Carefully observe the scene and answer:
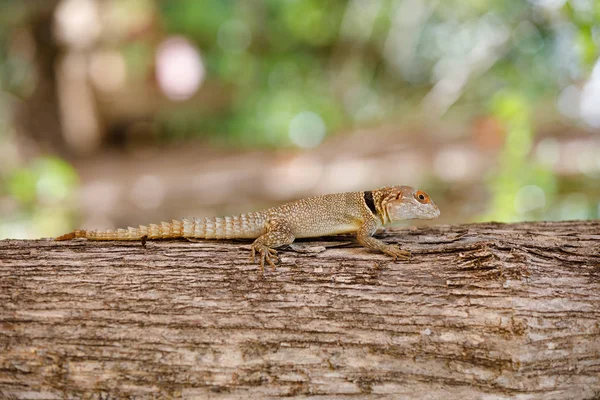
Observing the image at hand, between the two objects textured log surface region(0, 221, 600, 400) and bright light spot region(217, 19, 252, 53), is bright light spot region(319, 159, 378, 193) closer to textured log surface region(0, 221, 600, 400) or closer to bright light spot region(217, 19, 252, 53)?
bright light spot region(217, 19, 252, 53)

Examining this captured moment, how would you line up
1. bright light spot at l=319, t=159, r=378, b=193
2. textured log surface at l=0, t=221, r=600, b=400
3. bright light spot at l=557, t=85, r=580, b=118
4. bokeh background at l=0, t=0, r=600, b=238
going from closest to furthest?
textured log surface at l=0, t=221, r=600, b=400
bokeh background at l=0, t=0, r=600, b=238
bright light spot at l=319, t=159, r=378, b=193
bright light spot at l=557, t=85, r=580, b=118

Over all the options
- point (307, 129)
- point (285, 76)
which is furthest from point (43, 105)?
point (307, 129)

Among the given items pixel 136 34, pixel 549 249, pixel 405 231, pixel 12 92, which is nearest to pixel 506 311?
pixel 549 249

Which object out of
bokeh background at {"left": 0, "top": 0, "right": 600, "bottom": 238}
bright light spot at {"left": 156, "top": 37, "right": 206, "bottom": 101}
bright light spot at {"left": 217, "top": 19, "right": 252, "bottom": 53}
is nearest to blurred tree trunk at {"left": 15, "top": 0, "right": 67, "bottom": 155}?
bokeh background at {"left": 0, "top": 0, "right": 600, "bottom": 238}

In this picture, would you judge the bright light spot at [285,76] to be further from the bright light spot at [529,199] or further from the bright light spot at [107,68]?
the bright light spot at [529,199]

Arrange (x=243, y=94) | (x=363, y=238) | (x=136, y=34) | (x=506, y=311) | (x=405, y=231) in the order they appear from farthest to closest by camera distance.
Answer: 1. (x=243, y=94)
2. (x=136, y=34)
3. (x=405, y=231)
4. (x=363, y=238)
5. (x=506, y=311)

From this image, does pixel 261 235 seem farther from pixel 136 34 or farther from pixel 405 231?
pixel 136 34

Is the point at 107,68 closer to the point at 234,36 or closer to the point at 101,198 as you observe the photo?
the point at 234,36
